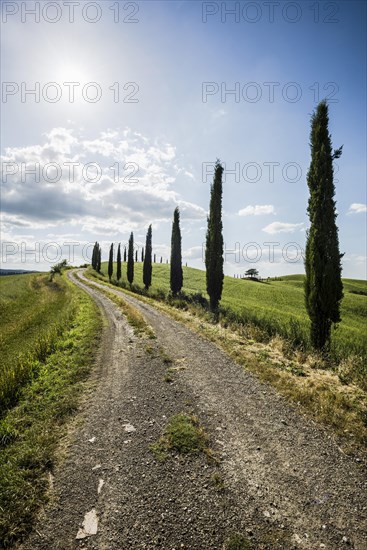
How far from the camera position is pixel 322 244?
1265 cm

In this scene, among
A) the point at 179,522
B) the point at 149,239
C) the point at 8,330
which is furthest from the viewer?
the point at 149,239

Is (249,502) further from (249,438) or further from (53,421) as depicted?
(53,421)

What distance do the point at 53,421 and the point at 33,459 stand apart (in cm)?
125

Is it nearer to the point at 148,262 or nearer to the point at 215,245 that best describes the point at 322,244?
the point at 215,245

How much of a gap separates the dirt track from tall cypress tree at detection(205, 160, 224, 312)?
1885cm

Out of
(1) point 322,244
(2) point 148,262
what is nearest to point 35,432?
(1) point 322,244

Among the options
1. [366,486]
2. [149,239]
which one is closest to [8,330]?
[366,486]

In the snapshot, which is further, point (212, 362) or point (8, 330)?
point (8, 330)

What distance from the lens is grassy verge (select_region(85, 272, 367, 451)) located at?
5664 mm

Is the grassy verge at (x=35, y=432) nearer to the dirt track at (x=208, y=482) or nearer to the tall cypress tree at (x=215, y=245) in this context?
the dirt track at (x=208, y=482)

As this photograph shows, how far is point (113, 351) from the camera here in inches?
413

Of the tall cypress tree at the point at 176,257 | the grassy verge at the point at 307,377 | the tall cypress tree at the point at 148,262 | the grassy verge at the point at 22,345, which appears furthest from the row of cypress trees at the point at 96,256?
the grassy verge at the point at 307,377

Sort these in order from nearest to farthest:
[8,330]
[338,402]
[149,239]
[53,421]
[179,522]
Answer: [179,522]
[53,421]
[338,402]
[8,330]
[149,239]

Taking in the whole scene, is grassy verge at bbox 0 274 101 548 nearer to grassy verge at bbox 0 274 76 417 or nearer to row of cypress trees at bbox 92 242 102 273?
grassy verge at bbox 0 274 76 417
